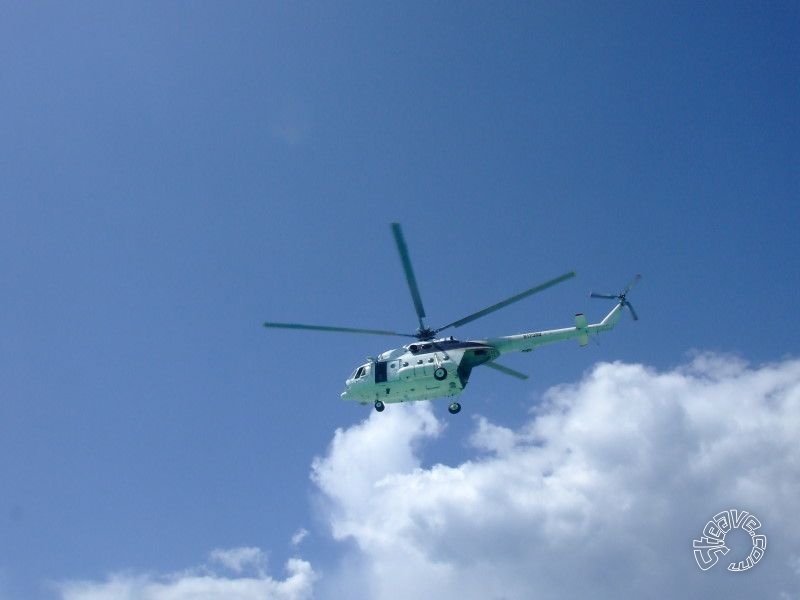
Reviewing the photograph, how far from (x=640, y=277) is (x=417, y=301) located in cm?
1842

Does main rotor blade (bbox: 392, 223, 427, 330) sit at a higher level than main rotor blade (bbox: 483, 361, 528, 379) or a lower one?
higher

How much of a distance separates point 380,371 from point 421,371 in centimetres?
385

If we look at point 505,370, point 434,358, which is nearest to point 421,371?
point 434,358

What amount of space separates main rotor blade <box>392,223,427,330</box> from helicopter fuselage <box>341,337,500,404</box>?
8.92ft

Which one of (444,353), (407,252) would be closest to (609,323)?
(444,353)

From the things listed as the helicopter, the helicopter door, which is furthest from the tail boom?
the helicopter door

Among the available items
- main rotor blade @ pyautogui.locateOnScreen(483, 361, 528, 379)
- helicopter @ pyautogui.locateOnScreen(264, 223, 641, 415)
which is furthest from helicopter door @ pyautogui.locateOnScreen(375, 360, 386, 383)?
main rotor blade @ pyautogui.locateOnScreen(483, 361, 528, 379)

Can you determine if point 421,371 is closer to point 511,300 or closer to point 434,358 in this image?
point 434,358

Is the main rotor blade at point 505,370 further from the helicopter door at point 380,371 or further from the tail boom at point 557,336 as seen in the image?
the helicopter door at point 380,371

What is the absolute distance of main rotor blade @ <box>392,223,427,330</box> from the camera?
4169 centimetres

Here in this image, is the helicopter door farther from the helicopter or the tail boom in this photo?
the tail boom

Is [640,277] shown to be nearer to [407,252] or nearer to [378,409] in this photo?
[407,252]

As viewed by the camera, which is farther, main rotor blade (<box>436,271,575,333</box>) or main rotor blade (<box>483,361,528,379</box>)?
main rotor blade (<box>483,361,528,379</box>)

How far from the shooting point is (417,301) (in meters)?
48.1
